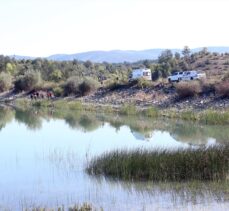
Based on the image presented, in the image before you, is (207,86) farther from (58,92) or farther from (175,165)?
(175,165)

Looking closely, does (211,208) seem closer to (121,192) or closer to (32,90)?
(121,192)

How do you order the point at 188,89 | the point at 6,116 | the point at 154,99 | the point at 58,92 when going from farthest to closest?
1. the point at 58,92
2. the point at 154,99
3. the point at 188,89
4. the point at 6,116

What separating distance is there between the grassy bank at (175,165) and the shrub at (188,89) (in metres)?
27.2

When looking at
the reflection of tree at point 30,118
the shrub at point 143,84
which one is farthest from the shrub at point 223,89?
the reflection of tree at point 30,118

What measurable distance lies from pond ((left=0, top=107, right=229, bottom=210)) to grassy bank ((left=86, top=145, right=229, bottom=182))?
376 mm

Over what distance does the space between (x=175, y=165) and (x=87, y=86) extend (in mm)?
39785

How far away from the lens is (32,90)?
6281 cm

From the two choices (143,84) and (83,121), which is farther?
(143,84)

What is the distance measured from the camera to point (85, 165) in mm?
17547

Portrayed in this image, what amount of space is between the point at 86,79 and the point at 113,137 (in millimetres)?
28050

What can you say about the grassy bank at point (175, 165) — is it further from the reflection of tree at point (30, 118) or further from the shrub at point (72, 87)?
the shrub at point (72, 87)

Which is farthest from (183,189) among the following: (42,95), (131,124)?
(42,95)

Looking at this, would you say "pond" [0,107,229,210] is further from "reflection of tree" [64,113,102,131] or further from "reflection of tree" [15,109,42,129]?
"reflection of tree" [15,109,42,129]

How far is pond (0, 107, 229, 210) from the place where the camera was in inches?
532
